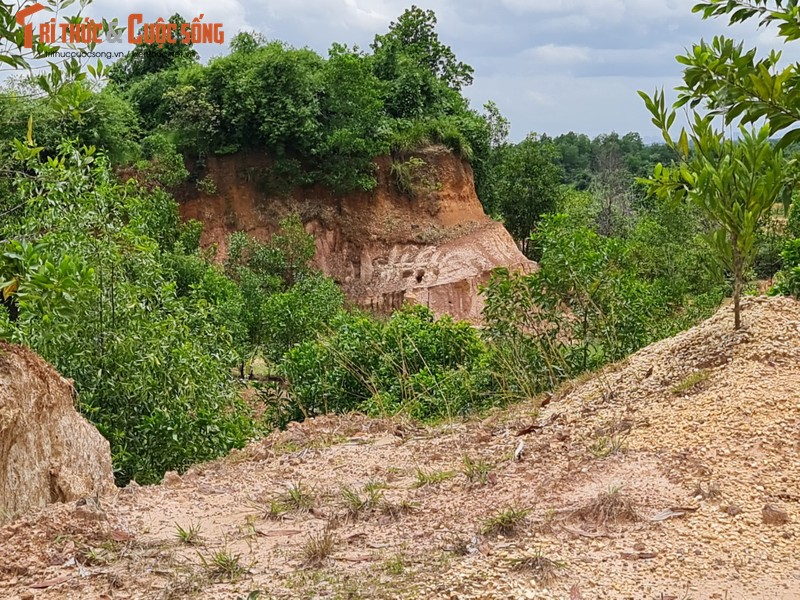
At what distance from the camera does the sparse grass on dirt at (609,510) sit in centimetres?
358

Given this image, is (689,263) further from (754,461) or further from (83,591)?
(83,591)

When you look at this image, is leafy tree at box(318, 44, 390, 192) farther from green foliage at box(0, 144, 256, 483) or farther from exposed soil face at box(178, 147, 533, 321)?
green foliage at box(0, 144, 256, 483)

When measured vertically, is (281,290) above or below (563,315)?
below

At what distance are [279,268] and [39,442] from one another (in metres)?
19.6

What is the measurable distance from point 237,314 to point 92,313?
8.98 meters

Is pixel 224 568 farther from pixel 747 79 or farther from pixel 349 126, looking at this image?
pixel 349 126

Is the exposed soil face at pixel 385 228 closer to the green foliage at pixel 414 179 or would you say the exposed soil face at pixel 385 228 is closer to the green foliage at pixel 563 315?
the green foliage at pixel 414 179

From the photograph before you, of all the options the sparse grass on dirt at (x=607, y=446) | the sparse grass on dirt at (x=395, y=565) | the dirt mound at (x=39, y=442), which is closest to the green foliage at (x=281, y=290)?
the dirt mound at (x=39, y=442)

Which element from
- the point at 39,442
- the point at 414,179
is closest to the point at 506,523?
the point at 39,442

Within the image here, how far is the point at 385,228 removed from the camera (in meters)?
28.0

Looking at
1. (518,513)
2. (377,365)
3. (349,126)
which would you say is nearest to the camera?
(518,513)

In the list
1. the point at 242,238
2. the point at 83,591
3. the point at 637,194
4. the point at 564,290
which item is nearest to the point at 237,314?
the point at 242,238

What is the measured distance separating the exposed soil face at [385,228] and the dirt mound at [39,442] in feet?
69.5

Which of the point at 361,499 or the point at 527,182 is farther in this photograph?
the point at 527,182
